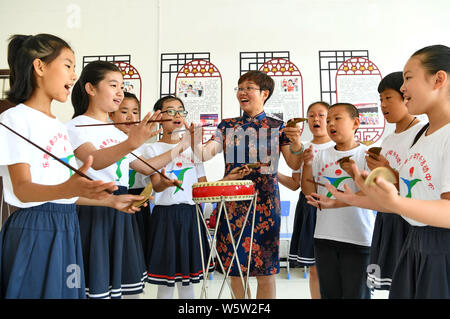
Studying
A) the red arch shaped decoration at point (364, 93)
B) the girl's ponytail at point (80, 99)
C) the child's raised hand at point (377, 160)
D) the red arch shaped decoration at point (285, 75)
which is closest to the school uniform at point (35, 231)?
the girl's ponytail at point (80, 99)

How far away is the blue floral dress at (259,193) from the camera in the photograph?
84.1 inches

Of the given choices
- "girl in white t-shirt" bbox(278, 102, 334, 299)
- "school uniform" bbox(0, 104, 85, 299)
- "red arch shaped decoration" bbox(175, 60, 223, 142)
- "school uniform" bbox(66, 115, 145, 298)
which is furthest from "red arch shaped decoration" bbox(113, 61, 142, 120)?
"school uniform" bbox(0, 104, 85, 299)

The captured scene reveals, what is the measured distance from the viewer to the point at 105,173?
182 centimetres

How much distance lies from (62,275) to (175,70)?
12.6 feet

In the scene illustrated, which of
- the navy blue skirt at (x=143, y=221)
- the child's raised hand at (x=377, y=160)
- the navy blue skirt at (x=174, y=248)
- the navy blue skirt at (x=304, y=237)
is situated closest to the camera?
the child's raised hand at (x=377, y=160)

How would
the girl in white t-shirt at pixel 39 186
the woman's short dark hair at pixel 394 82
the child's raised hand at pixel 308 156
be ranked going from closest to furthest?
the girl in white t-shirt at pixel 39 186 → the woman's short dark hair at pixel 394 82 → the child's raised hand at pixel 308 156

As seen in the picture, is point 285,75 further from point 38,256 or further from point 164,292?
point 38,256

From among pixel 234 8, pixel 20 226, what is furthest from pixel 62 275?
pixel 234 8

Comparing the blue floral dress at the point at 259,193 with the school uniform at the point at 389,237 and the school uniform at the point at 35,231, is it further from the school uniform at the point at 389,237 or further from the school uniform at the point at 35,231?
the school uniform at the point at 35,231

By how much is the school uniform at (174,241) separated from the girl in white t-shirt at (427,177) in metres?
1.19

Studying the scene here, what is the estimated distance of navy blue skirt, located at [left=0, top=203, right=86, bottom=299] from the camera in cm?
122

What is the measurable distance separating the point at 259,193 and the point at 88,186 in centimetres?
130

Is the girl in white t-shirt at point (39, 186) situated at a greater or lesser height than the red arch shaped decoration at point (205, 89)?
lesser

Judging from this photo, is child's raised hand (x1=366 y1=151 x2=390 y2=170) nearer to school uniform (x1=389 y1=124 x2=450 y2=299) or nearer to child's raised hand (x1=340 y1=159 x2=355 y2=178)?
child's raised hand (x1=340 y1=159 x2=355 y2=178)
